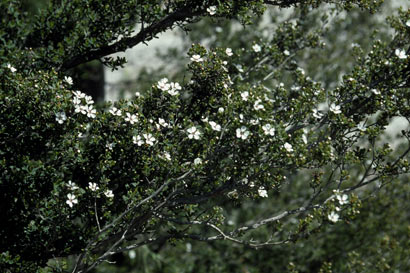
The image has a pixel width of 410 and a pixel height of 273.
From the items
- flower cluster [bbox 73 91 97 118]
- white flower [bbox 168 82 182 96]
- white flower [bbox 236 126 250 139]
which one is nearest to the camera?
white flower [bbox 236 126 250 139]

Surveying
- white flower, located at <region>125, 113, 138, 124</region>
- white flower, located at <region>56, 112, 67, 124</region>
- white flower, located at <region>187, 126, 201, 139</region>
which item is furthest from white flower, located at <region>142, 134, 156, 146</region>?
white flower, located at <region>56, 112, 67, 124</region>

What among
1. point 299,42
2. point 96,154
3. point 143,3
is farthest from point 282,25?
point 96,154

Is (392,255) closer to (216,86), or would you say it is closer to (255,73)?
(255,73)

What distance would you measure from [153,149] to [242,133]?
63 cm

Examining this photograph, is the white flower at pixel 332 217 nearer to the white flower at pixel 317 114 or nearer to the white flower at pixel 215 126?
the white flower at pixel 317 114

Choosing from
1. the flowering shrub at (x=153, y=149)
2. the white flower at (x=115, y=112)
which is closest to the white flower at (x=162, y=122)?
the flowering shrub at (x=153, y=149)

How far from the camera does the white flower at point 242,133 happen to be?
3389mm

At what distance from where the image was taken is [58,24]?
4398 millimetres

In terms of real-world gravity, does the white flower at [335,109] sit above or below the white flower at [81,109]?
below

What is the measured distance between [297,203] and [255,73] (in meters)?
2.87

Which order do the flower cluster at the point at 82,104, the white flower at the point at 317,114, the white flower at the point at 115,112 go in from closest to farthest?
1. the flower cluster at the point at 82,104
2. the white flower at the point at 115,112
3. the white flower at the point at 317,114

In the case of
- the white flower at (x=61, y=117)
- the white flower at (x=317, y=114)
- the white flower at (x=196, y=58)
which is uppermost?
the white flower at (x=196, y=58)

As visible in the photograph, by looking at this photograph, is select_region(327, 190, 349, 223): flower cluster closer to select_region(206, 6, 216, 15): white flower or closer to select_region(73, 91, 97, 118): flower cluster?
select_region(206, 6, 216, 15): white flower

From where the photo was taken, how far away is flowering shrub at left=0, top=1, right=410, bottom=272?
3.53 meters
